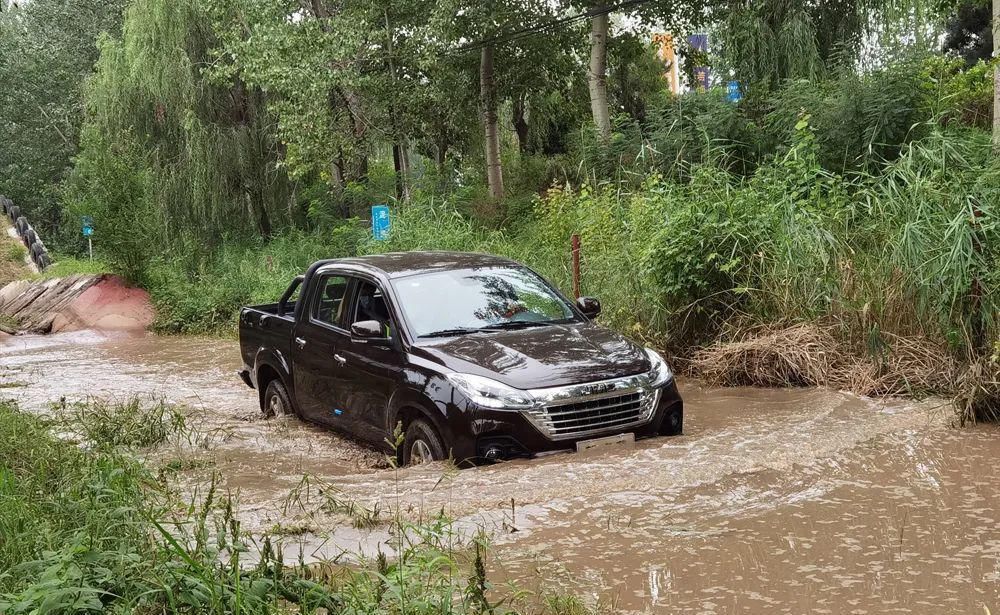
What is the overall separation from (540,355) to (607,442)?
2.44 ft

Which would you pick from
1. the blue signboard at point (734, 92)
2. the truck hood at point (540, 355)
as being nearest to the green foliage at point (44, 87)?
the blue signboard at point (734, 92)

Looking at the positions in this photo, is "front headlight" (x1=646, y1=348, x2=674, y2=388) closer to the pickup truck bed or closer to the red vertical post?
the pickup truck bed

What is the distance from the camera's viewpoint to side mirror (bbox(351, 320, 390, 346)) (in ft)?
24.1

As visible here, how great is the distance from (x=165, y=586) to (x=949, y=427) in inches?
228

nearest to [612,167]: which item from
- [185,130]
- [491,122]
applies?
[491,122]

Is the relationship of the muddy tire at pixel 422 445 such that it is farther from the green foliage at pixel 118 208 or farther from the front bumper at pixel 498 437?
the green foliage at pixel 118 208

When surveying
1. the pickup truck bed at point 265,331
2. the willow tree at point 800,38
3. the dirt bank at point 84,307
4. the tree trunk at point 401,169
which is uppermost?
the willow tree at point 800,38

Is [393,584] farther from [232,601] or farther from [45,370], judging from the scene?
[45,370]

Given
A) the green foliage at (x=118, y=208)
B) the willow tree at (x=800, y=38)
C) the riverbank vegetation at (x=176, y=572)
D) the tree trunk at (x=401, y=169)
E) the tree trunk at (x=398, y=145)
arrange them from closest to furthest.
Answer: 1. the riverbank vegetation at (x=176, y=572)
2. the willow tree at (x=800, y=38)
3. the green foliage at (x=118, y=208)
4. the tree trunk at (x=398, y=145)
5. the tree trunk at (x=401, y=169)

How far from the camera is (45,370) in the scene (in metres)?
15.7

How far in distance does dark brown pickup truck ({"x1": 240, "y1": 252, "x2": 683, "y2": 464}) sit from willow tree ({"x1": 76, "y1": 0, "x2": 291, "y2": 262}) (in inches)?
702

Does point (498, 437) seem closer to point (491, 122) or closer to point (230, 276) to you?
point (230, 276)

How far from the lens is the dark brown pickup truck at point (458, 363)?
6461 millimetres

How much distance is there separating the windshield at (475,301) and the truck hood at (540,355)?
214 millimetres
